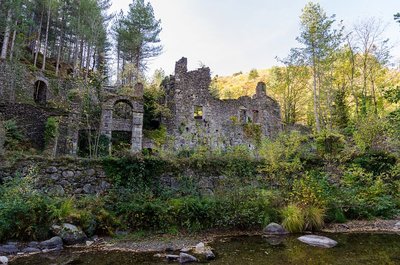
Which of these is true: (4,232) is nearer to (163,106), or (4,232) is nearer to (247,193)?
(247,193)

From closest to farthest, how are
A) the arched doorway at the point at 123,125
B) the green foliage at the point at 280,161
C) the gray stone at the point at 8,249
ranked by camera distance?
the gray stone at the point at 8,249, the green foliage at the point at 280,161, the arched doorway at the point at 123,125

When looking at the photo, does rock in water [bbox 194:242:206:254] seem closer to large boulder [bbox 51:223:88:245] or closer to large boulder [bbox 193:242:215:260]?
large boulder [bbox 193:242:215:260]

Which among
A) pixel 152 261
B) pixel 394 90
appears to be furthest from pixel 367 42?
pixel 152 261

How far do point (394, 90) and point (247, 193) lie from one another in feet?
16.2

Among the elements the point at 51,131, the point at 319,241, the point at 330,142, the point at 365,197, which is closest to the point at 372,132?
the point at 330,142

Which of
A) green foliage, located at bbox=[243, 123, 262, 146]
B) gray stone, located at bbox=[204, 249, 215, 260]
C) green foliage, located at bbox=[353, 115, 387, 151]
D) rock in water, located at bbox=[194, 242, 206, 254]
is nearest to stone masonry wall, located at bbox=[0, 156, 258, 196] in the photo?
rock in water, located at bbox=[194, 242, 206, 254]

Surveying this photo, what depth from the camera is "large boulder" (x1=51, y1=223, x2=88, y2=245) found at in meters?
6.85

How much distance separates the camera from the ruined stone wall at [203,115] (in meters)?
23.0

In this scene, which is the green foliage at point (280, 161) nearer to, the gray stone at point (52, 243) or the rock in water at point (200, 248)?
the rock in water at point (200, 248)

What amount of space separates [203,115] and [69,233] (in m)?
17.8

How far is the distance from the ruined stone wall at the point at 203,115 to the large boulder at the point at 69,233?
593 inches

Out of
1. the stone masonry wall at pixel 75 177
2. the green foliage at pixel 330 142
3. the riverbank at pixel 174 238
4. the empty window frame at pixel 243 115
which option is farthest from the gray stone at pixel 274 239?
the empty window frame at pixel 243 115

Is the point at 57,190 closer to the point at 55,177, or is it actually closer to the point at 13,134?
the point at 55,177

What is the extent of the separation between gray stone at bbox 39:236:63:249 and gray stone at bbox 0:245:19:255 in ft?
1.55
